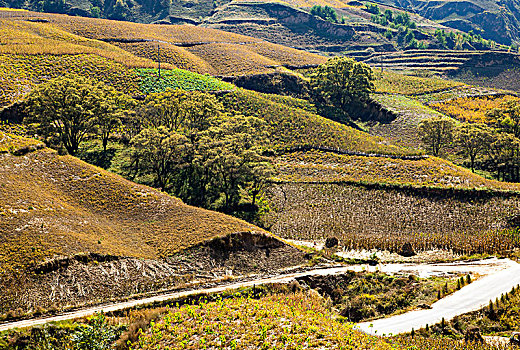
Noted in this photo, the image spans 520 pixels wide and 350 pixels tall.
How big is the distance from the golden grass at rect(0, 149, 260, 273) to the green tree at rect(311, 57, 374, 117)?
61.8 meters

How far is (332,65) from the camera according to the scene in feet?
322

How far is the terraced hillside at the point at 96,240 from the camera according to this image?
3028 centimetres

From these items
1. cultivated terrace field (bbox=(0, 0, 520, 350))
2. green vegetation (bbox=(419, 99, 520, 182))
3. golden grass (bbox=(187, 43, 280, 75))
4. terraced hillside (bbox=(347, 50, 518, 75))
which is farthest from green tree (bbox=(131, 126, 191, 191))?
terraced hillside (bbox=(347, 50, 518, 75))

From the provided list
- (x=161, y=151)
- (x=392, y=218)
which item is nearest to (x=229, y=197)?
(x=161, y=151)

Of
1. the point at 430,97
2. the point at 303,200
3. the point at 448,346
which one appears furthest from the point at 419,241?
the point at 430,97

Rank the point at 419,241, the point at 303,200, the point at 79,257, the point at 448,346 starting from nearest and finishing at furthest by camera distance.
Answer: the point at 448,346
the point at 79,257
the point at 419,241
the point at 303,200

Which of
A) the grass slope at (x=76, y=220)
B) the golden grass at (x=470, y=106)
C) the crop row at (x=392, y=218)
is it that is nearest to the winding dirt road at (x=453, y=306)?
the crop row at (x=392, y=218)

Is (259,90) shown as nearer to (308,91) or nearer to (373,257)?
(308,91)

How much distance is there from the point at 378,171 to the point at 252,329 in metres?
42.6

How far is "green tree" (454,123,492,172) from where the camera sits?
6769cm

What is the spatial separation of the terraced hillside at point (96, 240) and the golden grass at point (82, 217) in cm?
9

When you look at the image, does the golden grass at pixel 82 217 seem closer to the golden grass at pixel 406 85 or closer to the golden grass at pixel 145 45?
the golden grass at pixel 145 45

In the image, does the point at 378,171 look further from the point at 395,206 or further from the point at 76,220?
the point at 76,220

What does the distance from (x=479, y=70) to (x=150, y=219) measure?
159109 millimetres
